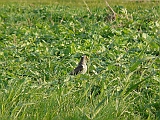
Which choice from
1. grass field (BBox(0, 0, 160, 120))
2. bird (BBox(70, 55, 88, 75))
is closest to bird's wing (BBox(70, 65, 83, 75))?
bird (BBox(70, 55, 88, 75))

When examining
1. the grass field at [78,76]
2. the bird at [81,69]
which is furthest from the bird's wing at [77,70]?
the grass field at [78,76]

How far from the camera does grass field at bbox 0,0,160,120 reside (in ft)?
12.9

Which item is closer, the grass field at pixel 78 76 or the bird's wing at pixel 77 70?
the grass field at pixel 78 76

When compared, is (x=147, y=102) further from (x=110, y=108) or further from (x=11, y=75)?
(x=11, y=75)

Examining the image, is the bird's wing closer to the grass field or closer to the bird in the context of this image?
the bird

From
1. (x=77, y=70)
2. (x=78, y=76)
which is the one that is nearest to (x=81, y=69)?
(x=77, y=70)

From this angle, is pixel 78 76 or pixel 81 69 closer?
pixel 78 76

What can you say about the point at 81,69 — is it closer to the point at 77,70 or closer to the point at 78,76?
the point at 77,70

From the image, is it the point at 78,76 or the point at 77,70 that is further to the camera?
the point at 77,70

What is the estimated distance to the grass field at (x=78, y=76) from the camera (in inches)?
155

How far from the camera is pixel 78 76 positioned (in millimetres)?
4629

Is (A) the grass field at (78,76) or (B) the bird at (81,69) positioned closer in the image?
(A) the grass field at (78,76)

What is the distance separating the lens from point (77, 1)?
20.4 m

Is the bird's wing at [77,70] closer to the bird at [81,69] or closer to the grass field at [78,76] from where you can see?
the bird at [81,69]
